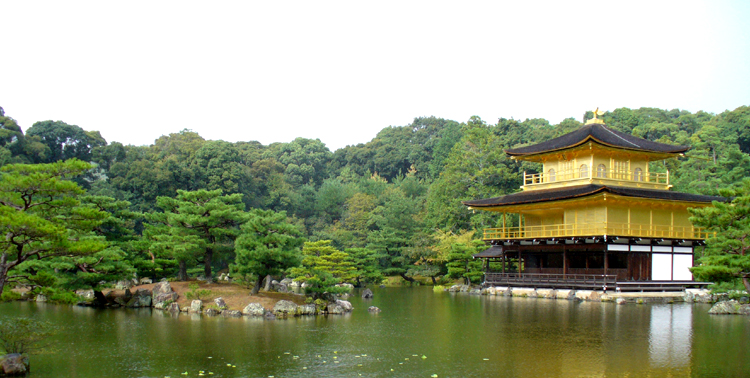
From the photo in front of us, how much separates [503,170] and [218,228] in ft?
77.3

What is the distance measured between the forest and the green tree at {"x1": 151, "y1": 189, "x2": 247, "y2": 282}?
0.07 metres

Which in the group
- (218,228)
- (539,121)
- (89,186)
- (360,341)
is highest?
(539,121)

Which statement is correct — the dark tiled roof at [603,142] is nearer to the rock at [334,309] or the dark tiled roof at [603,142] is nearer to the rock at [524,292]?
the rock at [524,292]

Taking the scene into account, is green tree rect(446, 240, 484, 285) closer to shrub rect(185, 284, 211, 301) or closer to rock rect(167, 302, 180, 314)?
shrub rect(185, 284, 211, 301)

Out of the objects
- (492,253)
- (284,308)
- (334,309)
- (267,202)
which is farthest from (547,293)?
(267,202)

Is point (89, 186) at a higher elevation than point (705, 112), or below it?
below

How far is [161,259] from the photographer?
2464cm

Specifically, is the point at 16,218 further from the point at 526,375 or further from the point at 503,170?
the point at 503,170

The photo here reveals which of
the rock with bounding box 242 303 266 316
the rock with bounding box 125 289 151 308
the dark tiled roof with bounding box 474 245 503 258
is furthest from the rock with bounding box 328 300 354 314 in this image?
the dark tiled roof with bounding box 474 245 503 258

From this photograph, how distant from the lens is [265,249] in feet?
65.0

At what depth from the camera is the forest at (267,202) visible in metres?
18.2

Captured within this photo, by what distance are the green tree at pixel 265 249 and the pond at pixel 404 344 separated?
2.31 m

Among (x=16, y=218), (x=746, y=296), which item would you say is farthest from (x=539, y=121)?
(x=16, y=218)

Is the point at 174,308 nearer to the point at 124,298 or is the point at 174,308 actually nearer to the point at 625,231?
the point at 124,298
